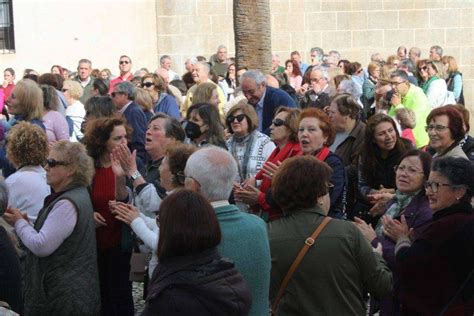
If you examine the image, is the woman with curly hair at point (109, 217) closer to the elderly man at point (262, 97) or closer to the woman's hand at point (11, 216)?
the woman's hand at point (11, 216)

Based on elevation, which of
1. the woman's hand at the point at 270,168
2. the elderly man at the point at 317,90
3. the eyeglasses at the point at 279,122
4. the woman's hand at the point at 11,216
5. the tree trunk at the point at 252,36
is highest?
the tree trunk at the point at 252,36

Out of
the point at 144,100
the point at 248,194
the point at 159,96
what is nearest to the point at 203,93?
the point at 144,100

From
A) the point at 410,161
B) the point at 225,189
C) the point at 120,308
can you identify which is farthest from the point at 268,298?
the point at 120,308

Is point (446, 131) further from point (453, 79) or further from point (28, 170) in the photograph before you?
point (453, 79)

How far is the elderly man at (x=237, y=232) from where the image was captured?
5238 mm

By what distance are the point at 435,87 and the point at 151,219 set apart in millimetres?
9658

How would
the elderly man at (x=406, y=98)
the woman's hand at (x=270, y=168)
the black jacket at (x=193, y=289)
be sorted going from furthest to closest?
the elderly man at (x=406, y=98), the woman's hand at (x=270, y=168), the black jacket at (x=193, y=289)

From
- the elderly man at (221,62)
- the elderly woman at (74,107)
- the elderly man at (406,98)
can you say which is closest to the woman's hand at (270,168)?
the elderly man at (406,98)

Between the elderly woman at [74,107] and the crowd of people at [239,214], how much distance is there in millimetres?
2221

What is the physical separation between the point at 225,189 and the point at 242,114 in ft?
11.5

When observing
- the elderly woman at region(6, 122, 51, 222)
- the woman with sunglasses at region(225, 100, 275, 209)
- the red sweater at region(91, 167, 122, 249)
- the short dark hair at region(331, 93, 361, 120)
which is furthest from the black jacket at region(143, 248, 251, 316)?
the short dark hair at region(331, 93, 361, 120)

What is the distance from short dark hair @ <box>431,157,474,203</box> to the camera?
5.87m

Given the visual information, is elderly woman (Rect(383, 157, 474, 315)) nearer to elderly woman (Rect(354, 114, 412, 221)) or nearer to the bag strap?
the bag strap

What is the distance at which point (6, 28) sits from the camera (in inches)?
906
